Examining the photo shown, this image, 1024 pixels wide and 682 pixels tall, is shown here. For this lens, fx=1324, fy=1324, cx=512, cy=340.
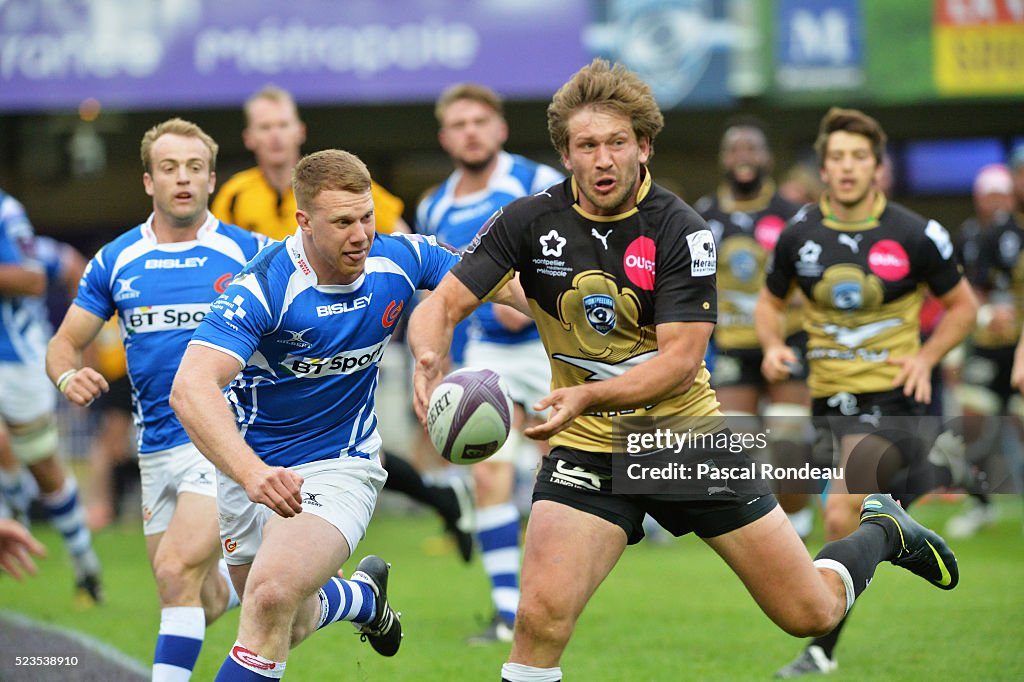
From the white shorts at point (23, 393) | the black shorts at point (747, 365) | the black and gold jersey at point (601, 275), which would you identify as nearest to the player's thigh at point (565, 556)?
the black and gold jersey at point (601, 275)

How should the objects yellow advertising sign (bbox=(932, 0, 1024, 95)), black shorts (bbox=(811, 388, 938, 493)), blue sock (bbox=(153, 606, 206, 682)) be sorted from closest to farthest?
1. blue sock (bbox=(153, 606, 206, 682))
2. black shorts (bbox=(811, 388, 938, 493))
3. yellow advertising sign (bbox=(932, 0, 1024, 95))

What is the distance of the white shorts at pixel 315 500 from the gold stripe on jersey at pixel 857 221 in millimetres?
2953

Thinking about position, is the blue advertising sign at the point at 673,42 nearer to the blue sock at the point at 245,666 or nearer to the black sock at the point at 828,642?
the black sock at the point at 828,642

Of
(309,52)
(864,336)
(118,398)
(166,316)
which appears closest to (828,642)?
(864,336)

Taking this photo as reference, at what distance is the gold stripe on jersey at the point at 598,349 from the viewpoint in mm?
4691

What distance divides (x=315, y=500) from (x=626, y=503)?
3.80 ft

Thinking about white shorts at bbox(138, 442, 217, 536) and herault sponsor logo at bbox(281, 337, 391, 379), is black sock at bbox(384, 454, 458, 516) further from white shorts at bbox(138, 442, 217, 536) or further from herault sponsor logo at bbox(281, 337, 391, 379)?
herault sponsor logo at bbox(281, 337, 391, 379)

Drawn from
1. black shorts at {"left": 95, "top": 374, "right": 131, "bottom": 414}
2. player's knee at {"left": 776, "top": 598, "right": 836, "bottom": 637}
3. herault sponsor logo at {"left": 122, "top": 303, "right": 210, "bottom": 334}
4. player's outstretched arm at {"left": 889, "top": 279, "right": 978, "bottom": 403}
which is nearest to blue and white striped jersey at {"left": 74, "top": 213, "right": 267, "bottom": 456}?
herault sponsor logo at {"left": 122, "top": 303, "right": 210, "bottom": 334}

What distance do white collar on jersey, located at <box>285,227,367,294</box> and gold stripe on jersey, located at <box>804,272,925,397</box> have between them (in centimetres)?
286

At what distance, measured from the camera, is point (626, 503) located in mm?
4684

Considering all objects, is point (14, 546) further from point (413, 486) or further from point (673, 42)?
point (673, 42)

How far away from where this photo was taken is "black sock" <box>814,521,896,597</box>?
5.10m

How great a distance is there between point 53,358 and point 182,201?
0.88 m

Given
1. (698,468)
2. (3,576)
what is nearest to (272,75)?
(3,576)
